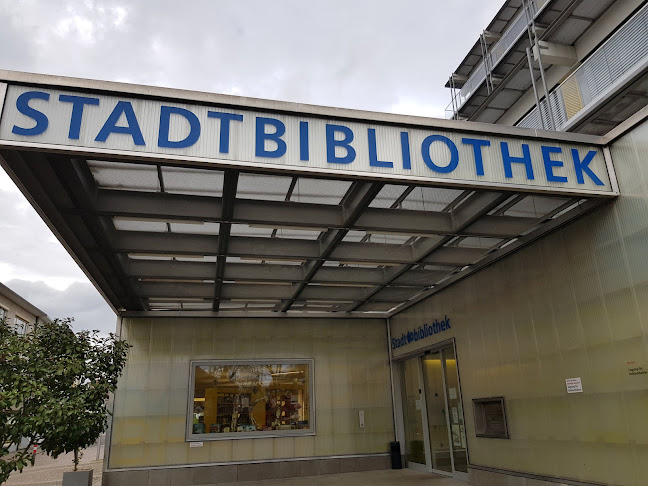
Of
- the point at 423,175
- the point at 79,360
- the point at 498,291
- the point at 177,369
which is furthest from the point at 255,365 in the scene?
the point at 423,175

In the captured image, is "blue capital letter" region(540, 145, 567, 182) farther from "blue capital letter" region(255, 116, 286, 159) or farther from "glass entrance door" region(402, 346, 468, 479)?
"glass entrance door" region(402, 346, 468, 479)

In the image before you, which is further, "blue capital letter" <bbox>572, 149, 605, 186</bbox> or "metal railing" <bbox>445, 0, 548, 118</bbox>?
"metal railing" <bbox>445, 0, 548, 118</bbox>

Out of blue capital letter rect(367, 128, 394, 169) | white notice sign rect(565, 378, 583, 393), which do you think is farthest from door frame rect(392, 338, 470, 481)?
blue capital letter rect(367, 128, 394, 169)

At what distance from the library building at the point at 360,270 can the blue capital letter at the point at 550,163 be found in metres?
0.05

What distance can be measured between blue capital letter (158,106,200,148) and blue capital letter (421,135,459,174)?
2590mm

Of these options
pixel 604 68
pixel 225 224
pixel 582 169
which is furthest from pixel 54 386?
pixel 604 68

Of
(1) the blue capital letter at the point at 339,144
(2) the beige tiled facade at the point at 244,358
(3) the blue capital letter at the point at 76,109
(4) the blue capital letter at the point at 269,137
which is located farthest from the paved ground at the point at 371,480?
(3) the blue capital letter at the point at 76,109

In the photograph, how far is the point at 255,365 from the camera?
13281 millimetres

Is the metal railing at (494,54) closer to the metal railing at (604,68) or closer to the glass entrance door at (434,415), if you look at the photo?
the metal railing at (604,68)

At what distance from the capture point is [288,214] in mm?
7273

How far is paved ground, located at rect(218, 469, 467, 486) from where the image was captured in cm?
1062

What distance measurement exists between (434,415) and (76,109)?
9922 mm

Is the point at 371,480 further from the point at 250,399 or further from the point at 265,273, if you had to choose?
the point at 265,273

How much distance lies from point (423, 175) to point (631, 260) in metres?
2.86
